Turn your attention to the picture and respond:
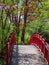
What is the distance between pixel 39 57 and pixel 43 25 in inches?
461

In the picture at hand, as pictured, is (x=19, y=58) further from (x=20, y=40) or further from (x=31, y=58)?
(x=20, y=40)

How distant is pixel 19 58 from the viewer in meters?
13.0

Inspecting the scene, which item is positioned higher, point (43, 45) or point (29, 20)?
point (43, 45)

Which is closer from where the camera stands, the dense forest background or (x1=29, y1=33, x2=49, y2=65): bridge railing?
(x1=29, y1=33, x2=49, y2=65): bridge railing

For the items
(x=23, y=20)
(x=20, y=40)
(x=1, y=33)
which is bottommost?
(x=20, y=40)

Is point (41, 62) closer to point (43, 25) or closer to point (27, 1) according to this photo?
point (43, 25)

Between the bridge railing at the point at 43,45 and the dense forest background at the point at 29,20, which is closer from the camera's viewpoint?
the bridge railing at the point at 43,45

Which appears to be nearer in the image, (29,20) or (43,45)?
(43,45)

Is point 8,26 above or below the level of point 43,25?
above

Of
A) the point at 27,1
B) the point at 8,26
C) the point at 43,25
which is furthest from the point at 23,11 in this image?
the point at 8,26

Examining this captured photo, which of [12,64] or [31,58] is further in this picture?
[31,58]

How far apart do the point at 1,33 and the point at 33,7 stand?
16.8 meters

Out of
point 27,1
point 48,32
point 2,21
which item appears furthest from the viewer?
point 27,1

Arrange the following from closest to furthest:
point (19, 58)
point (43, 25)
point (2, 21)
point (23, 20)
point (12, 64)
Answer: point (12, 64)
point (19, 58)
point (2, 21)
point (43, 25)
point (23, 20)
